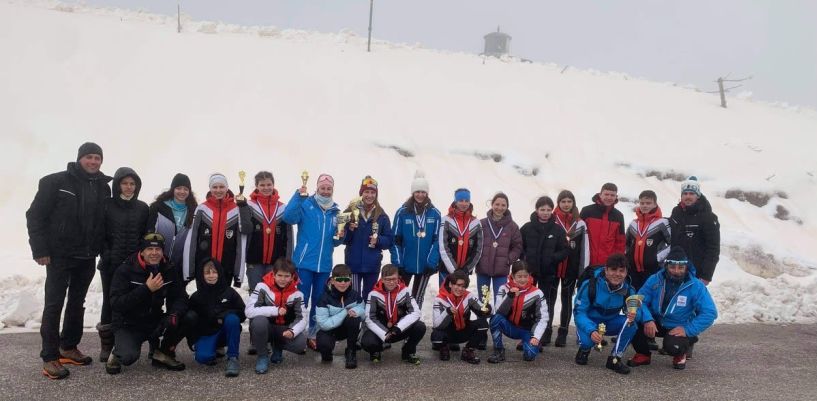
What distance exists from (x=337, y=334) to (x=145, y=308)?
1803 millimetres

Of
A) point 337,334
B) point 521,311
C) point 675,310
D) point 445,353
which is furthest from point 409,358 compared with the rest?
point 675,310

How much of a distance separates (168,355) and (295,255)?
164 cm

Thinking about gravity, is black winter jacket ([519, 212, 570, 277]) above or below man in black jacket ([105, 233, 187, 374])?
above

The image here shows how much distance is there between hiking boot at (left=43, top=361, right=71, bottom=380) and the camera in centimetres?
461

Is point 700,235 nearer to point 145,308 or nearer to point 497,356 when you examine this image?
point 497,356

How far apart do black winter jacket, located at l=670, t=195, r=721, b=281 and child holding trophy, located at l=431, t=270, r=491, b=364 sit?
2.59 m

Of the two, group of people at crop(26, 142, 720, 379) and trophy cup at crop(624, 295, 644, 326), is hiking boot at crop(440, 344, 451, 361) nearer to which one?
group of people at crop(26, 142, 720, 379)

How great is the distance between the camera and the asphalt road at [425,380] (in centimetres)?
445

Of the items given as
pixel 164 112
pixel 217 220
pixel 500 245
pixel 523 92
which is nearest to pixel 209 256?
pixel 217 220

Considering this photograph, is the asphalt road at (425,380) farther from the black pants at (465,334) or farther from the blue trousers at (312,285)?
the blue trousers at (312,285)

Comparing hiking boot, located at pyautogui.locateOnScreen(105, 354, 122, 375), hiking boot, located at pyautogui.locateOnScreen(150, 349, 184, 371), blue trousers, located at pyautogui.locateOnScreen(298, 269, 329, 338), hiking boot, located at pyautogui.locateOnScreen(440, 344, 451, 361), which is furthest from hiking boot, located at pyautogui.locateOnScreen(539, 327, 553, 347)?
hiking boot, located at pyautogui.locateOnScreen(105, 354, 122, 375)

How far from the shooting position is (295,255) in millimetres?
6102

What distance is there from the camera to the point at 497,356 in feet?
18.1

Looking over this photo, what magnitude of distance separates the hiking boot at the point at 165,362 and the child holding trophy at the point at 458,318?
8.08 ft
